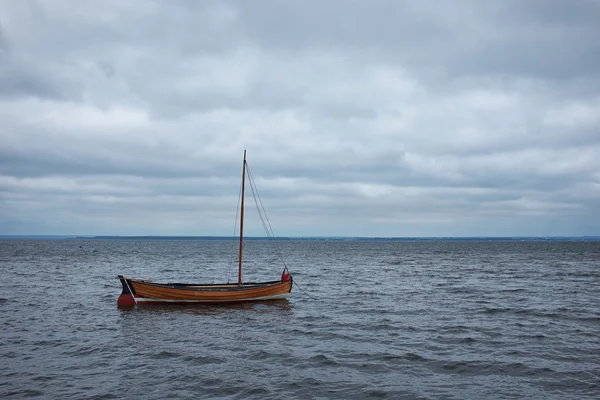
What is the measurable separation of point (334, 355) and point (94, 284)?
3471 centimetres

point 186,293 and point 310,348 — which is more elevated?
point 186,293

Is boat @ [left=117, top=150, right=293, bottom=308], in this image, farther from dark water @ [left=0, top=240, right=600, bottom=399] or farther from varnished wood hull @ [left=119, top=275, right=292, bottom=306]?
dark water @ [left=0, top=240, right=600, bottom=399]

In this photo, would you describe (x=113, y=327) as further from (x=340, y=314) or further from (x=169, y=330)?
(x=340, y=314)

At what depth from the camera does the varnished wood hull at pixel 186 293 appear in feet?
105

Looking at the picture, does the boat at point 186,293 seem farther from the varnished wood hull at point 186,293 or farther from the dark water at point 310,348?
the dark water at point 310,348

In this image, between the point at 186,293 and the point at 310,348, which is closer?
the point at 310,348

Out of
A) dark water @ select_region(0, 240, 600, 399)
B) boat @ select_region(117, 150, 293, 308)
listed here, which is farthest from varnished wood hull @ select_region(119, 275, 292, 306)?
dark water @ select_region(0, 240, 600, 399)

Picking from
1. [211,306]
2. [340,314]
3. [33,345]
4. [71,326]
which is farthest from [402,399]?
[211,306]

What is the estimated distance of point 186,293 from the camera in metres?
32.4

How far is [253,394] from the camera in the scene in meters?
14.9

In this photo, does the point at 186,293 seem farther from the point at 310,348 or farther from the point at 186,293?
the point at 310,348

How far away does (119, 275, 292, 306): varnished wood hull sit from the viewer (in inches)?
1254

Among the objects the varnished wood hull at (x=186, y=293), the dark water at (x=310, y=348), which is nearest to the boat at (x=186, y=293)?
the varnished wood hull at (x=186, y=293)

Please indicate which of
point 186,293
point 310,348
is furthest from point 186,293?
point 310,348
